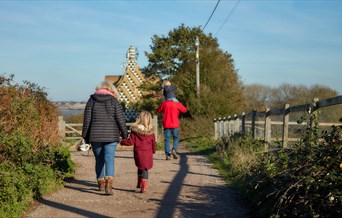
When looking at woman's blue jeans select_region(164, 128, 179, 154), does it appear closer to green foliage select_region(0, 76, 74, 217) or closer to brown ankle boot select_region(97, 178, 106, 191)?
green foliage select_region(0, 76, 74, 217)

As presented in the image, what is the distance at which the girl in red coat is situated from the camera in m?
8.40

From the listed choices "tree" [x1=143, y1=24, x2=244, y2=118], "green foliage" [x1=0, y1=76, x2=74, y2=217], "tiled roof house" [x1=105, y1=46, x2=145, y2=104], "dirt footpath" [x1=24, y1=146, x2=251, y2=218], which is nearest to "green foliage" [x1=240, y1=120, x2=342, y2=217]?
"dirt footpath" [x1=24, y1=146, x2=251, y2=218]

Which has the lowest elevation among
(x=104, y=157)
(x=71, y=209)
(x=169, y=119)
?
(x=71, y=209)

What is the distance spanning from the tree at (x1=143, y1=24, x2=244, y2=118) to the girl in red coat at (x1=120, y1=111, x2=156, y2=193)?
2291 centimetres

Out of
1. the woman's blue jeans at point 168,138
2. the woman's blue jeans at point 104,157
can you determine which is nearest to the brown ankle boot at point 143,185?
the woman's blue jeans at point 104,157

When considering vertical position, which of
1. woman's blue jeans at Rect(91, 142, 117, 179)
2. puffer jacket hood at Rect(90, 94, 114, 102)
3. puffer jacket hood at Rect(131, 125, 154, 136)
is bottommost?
woman's blue jeans at Rect(91, 142, 117, 179)

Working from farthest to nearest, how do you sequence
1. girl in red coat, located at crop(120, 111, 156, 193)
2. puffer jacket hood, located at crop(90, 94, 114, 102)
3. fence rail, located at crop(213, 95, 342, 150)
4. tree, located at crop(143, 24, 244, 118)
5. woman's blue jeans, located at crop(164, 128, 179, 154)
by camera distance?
tree, located at crop(143, 24, 244, 118)
woman's blue jeans, located at crop(164, 128, 179, 154)
girl in red coat, located at crop(120, 111, 156, 193)
puffer jacket hood, located at crop(90, 94, 114, 102)
fence rail, located at crop(213, 95, 342, 150)

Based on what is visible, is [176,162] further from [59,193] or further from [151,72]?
[151,72]

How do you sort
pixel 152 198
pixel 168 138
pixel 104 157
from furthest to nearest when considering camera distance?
pixel 168 138
pixel 104 157
pixel 152 198

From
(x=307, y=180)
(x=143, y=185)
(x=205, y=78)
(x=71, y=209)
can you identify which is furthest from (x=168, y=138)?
(x=205, y=78)

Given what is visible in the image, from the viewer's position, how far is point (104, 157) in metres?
7.97

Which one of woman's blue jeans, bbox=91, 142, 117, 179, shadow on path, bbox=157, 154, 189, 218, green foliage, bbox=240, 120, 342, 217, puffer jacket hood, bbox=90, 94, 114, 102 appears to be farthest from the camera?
puffer jacket hood, bbox=90, 94, 114, 102

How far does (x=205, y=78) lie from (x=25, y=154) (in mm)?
26296

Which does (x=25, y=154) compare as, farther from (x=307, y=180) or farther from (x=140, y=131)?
(x=307, y=180)
